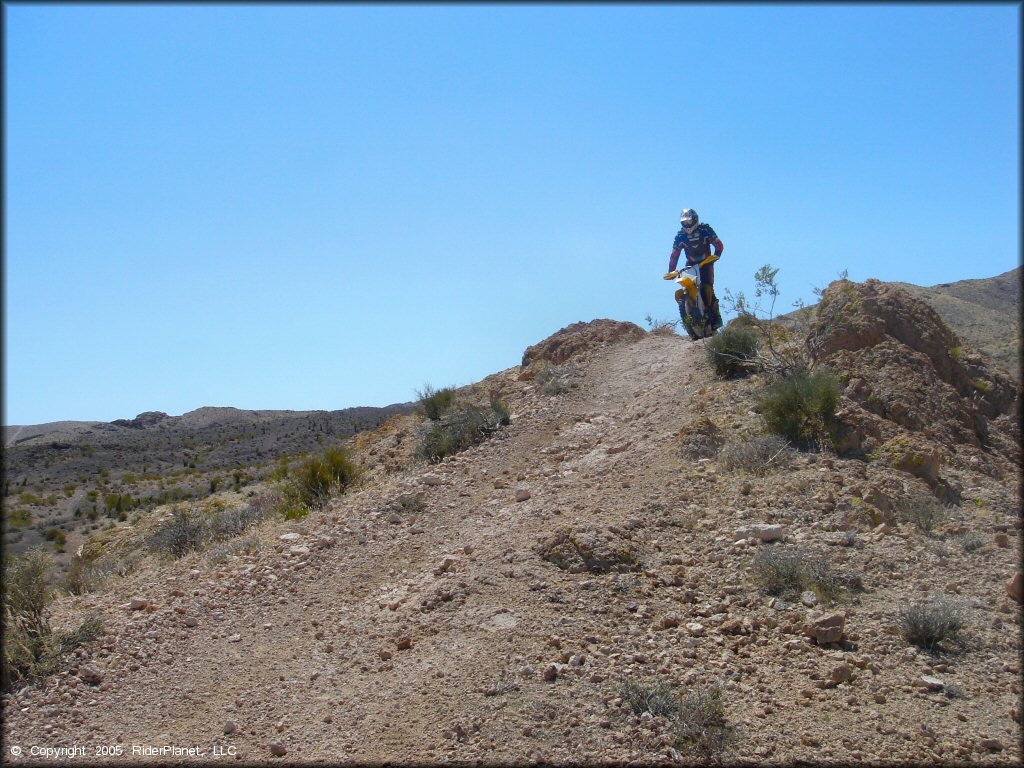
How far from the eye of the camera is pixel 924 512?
22.7 feet

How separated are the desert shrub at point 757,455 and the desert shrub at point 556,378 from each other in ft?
15.2

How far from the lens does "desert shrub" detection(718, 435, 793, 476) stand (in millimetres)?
7992

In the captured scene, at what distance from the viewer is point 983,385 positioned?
395 inches

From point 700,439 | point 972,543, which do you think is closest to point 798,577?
point 972,543

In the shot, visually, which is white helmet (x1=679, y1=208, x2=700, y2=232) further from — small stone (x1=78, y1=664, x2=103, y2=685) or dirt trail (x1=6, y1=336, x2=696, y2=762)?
small stone (x1=78, y1=664, x2=103, y2=685)

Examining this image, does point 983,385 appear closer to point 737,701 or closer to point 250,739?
point 737,701

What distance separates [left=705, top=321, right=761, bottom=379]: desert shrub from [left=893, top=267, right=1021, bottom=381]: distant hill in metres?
3.28

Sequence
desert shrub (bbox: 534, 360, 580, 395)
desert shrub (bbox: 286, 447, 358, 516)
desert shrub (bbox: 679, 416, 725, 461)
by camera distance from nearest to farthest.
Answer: desert shrub (bbox: 679, 416, 725, 461)
desert shrub (bbox: 286, 447, 358, 516)
desert shrub (bbox: 534, 360, 580, 395)

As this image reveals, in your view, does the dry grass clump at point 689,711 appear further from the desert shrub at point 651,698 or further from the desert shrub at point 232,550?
the desert shrub at point 232,550

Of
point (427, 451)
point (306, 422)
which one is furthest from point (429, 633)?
point (306, 422)

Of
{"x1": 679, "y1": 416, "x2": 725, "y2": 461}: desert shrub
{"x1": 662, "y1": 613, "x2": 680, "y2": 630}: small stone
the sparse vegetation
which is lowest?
{"x1": 662, "y1": 613, "x2": 680, "y2": 630}: small stone

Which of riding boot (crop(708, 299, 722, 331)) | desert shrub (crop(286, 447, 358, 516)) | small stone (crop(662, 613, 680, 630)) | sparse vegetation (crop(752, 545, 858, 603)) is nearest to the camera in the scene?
small stone (crop(662, 613, 680, 630))

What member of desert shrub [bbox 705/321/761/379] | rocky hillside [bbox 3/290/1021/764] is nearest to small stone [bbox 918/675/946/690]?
rocky hillside [bbox 3/290/1021/764]

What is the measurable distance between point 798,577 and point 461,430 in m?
6.40
